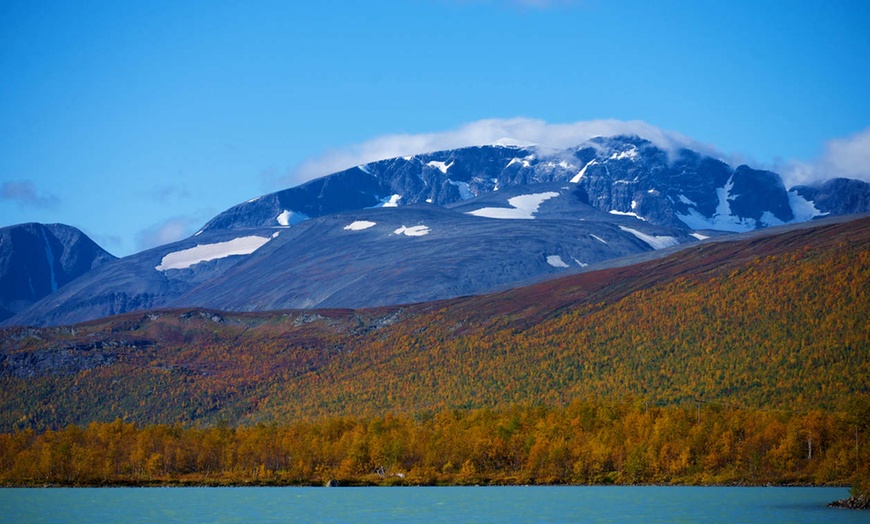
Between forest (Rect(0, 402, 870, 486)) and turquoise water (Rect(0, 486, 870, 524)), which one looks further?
forest (Rect(0, 402, 870, 486))

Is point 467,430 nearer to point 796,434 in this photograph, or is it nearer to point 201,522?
point 796,434

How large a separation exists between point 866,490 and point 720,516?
728 inches

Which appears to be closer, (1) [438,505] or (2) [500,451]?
(1) [438,505]

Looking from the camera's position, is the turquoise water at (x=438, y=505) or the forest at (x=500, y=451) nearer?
the turquoise water at (x=438, y=505)

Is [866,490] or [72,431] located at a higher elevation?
[72,431]

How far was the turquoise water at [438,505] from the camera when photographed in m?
111

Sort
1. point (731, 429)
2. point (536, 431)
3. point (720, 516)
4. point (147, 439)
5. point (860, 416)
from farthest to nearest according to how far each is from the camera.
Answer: point (147, 439)
point (536, 431)
point (731, 429)
point (860, 416)
point (720, 516)

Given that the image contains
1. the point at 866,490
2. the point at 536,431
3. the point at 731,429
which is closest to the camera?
the point at 866,490

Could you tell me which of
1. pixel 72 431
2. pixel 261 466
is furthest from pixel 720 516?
pixel 72 431

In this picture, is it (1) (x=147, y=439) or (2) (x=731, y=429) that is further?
(1) (x=147, y=439)

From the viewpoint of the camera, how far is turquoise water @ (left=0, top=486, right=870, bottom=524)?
11106cm

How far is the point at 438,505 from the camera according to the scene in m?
127

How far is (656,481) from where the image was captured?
157 meters

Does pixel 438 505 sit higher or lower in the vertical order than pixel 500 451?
lower
